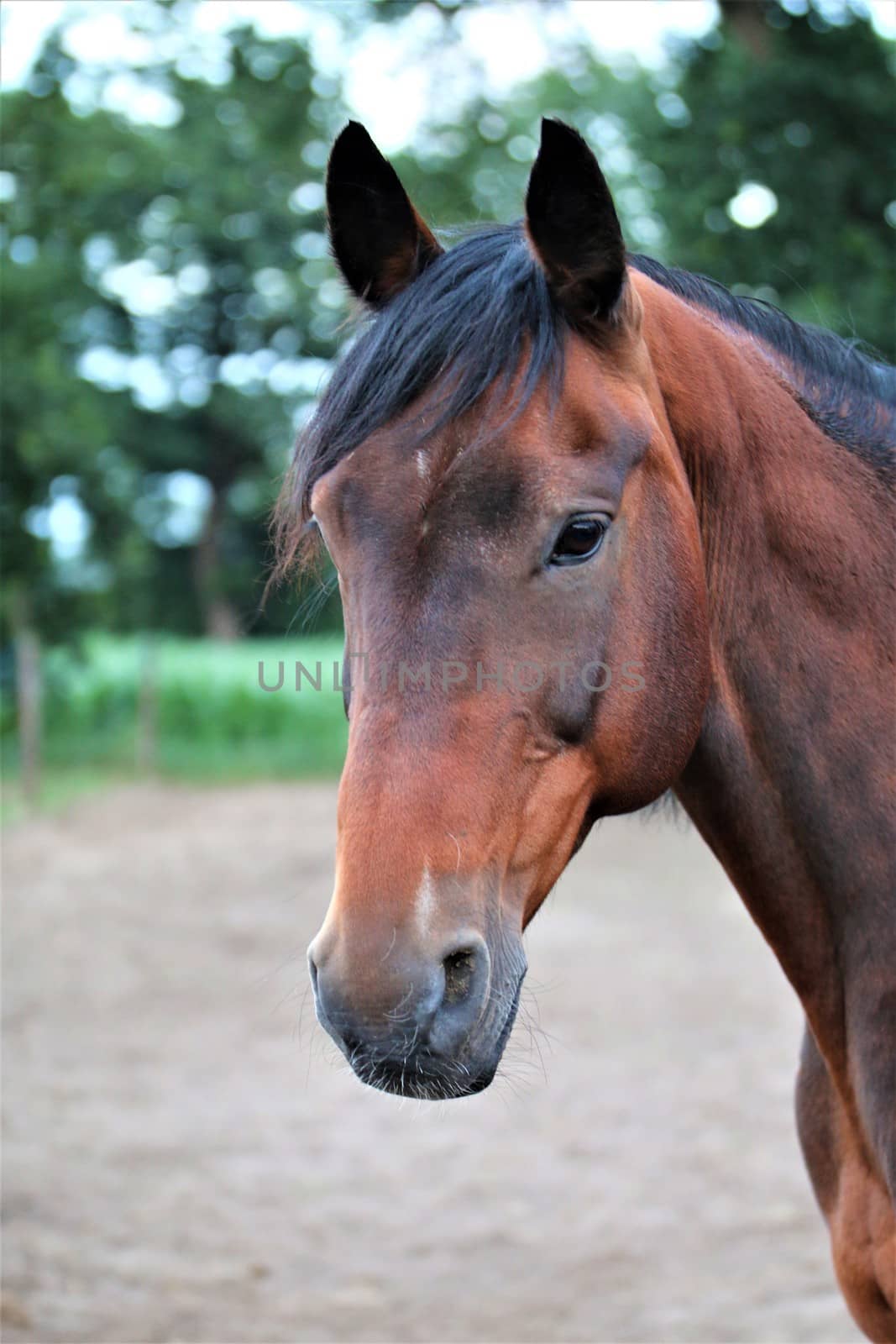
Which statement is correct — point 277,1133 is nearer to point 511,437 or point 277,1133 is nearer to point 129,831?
point 511,437

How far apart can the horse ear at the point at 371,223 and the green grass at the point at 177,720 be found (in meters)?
12.9

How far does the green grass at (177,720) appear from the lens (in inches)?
619

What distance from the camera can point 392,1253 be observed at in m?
4.71

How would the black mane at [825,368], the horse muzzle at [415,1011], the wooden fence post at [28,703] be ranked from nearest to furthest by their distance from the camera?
the horse muzzle at [415,1011] → the black mane at [825,368] → the wooden fence post at [28,703]

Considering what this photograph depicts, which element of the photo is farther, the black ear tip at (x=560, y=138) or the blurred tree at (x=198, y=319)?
the blurred tree at (x=198, y=319)

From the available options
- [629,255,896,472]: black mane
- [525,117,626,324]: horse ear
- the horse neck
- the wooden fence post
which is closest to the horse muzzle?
the horse neck

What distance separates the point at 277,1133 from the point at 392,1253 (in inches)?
52.2

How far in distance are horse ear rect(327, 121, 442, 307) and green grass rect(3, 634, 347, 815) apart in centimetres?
1287

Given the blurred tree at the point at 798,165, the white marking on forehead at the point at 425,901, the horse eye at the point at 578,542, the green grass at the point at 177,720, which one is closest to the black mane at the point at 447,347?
the horse eye at the point at 578,542

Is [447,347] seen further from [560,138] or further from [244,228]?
[244,228]

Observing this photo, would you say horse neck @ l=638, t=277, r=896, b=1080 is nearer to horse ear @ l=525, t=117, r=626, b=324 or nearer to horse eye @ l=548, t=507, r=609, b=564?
horse ear @ l=525, t=117, r=626, b=324

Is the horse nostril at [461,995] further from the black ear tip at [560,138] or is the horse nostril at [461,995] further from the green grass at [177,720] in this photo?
the green grass at [177,720]

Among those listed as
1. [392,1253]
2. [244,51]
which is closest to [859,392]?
[392,1253]

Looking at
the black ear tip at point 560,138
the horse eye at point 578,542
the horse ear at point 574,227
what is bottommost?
the horse eye at point 578,542
